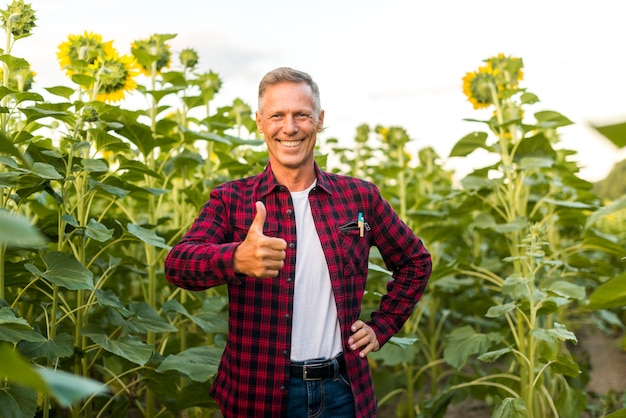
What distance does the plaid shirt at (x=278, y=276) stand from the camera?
1748mm

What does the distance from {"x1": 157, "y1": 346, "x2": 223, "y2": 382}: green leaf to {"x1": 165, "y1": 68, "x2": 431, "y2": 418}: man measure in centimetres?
17

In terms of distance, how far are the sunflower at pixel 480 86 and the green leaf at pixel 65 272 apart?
1906 mm

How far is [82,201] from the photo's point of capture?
231 cm

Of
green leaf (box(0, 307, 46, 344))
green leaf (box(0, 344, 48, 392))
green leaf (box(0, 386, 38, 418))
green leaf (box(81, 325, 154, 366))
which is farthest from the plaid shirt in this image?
green leaf (box(0, 344, 48, 392))

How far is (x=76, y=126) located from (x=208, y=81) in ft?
3.66

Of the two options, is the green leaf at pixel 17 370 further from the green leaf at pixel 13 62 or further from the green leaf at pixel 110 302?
the green leaf at pixel 13 62

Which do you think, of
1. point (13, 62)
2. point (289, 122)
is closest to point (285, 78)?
point (289, 122)

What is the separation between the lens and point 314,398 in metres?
1.74

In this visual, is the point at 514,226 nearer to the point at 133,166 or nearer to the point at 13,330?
the point at 133,166

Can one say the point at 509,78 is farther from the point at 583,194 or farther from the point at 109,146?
the point at 109,146

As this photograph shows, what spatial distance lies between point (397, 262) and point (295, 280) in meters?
0.40

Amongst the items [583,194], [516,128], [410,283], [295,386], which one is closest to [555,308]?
[410,283]

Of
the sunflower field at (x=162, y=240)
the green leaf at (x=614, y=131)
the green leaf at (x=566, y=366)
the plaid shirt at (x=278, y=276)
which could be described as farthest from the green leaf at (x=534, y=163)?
the green leaf at (x=614, y=131)

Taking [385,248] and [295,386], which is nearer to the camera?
[295,386]
